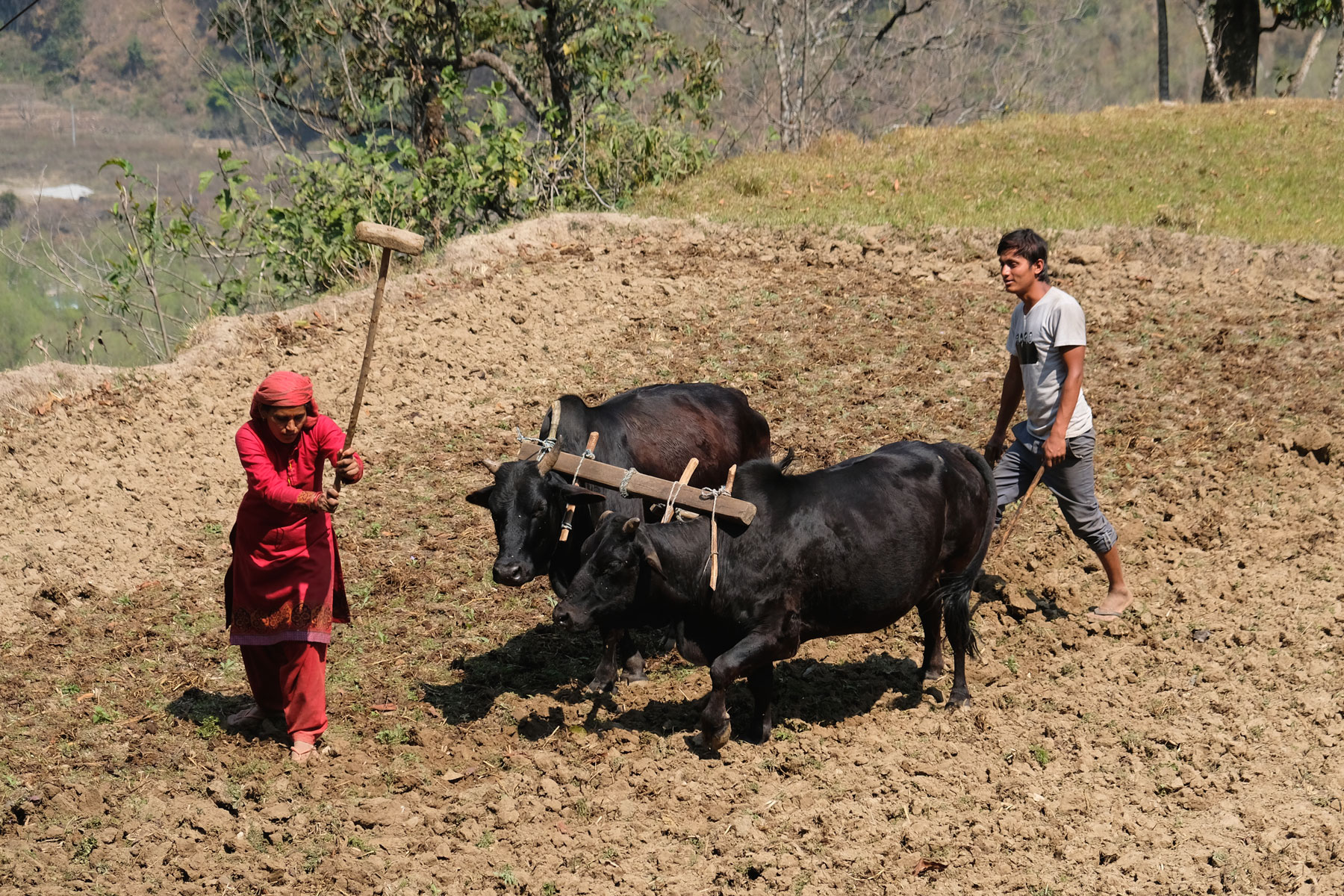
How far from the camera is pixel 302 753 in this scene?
19.1 ft

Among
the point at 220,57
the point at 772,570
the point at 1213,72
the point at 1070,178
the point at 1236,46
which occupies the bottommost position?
the point at 772,570

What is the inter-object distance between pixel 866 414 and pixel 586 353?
9.15ft

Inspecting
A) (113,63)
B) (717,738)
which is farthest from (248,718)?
(113,63)

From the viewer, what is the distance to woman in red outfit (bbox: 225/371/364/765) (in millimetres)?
5535

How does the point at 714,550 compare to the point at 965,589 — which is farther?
Answer: the point at 965,589

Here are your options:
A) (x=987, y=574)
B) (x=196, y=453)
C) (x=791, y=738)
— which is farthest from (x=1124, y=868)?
(x=196, y=453)

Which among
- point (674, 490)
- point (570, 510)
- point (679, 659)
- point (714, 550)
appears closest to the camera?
point (714, 550)

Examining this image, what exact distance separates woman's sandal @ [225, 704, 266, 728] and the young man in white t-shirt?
399cm

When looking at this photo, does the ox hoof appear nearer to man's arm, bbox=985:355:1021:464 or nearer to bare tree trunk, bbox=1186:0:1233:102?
man's arm, bbox=985:355:1021:464

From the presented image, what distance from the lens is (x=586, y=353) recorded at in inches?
443

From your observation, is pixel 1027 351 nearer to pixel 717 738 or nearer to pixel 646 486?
pixel 646 486

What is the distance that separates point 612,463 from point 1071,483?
2.45 m

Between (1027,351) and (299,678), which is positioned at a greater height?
(1027,351)

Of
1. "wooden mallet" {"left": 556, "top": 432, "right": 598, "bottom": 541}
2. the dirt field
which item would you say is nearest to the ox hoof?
the dirt field
